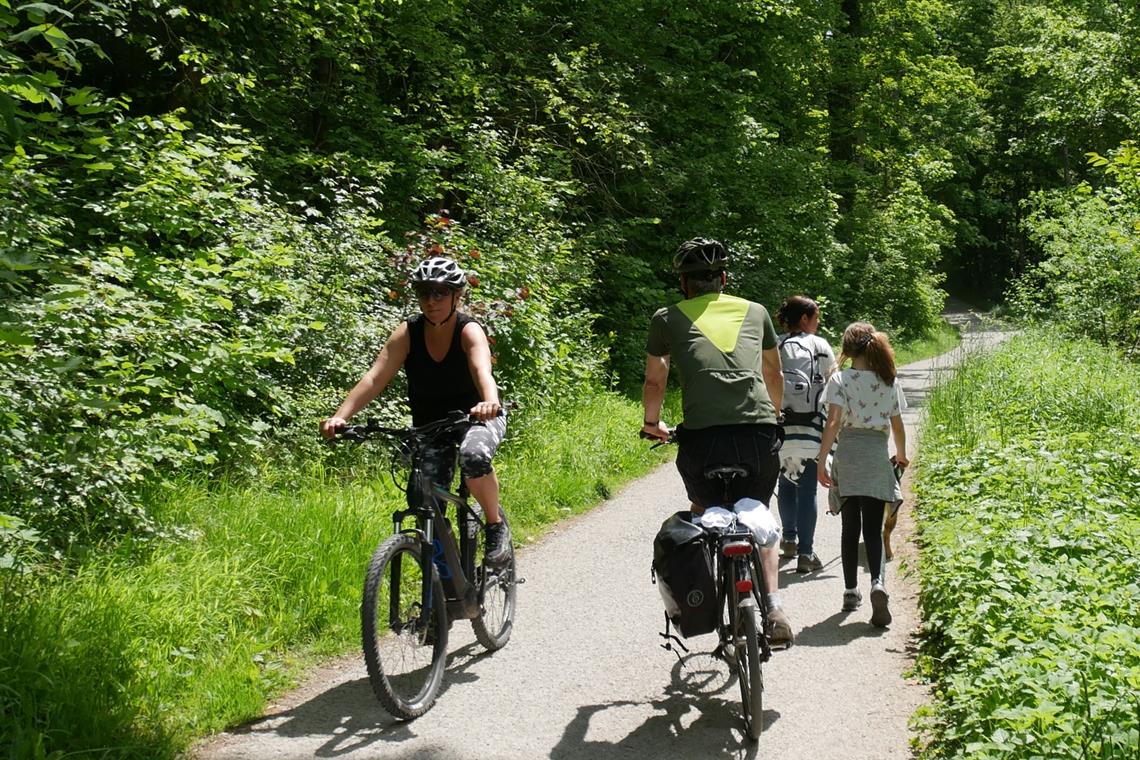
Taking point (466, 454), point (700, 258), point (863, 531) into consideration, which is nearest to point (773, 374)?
point (700, 258)

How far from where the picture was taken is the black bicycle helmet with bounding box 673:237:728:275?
4.73 m

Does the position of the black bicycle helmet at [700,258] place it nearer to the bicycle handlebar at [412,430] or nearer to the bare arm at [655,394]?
the bare arm at [655,394]

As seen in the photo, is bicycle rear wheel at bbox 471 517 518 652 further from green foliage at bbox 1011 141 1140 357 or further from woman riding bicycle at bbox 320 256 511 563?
green foliage at bbox 1011 141 1140 357

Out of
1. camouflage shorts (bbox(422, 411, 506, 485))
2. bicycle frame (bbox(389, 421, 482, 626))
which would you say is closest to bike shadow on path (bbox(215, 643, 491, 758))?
bicycle frame (bbox(389, 421, 482, 626))

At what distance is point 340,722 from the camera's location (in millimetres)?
4539

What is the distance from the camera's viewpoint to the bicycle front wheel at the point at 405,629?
4424 mm

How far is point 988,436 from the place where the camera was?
966 cm

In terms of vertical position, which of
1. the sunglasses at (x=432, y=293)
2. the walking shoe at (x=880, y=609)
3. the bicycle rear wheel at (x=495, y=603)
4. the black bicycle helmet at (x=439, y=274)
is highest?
the black bicycle helmet at (x=439, y=274)

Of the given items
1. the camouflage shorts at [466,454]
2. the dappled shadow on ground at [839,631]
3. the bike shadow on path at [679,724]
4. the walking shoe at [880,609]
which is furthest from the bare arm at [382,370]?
the walking shoe at [880,609]

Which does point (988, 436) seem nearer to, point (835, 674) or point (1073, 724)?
point (835, 674)

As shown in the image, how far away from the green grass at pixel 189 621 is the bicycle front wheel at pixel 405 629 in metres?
0.64

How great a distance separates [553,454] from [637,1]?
10900 millimetres

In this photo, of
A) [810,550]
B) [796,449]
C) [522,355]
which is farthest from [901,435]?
[522,355]

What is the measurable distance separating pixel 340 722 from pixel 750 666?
184 centimetres
